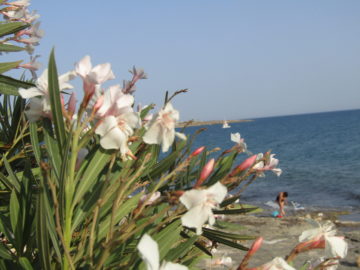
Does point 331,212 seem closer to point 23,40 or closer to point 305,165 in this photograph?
point 23,40

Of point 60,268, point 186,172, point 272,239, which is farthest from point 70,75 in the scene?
point 272,239

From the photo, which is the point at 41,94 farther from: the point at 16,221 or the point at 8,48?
the point at 8,48

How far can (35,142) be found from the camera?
0.90 metres

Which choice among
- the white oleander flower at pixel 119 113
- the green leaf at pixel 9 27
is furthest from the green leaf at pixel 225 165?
the green leaf at pixel 9 27

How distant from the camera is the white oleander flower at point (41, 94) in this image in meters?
0.76

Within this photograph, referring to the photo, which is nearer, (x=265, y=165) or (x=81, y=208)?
(x=81, y=208)

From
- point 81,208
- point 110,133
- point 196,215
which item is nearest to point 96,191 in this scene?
point 81,208

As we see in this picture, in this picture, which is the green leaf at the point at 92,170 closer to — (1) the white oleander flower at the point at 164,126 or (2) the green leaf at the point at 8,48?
(1) the white oleander flower at the point at 164,126

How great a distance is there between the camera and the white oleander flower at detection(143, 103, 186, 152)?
2.31ft

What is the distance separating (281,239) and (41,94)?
762cm

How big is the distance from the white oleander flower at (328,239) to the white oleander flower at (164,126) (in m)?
0.28

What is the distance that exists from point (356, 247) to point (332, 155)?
26.5 m

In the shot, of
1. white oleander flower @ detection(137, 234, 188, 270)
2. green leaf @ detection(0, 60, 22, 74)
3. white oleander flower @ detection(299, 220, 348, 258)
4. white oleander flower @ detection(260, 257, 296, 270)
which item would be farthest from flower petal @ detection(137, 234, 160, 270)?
green leaf @ detection(0, 60, 22, 74)

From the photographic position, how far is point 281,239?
25.8 feet
